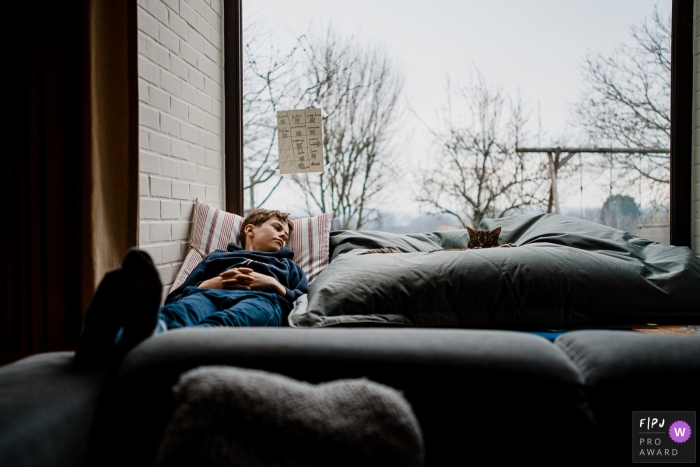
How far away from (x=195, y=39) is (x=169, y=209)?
34.5 inches

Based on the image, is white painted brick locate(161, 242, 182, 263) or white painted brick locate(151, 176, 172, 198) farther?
white painted brick locate(161, 242, 182, 263)

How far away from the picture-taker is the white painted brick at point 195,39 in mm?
2246

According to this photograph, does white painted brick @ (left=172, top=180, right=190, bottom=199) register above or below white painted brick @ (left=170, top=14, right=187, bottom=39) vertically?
below

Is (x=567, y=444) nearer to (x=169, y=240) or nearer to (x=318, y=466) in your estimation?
(x=318, y=466)

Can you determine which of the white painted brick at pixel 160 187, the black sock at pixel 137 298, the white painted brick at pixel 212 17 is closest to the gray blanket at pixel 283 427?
the black sock at pixel 137 298

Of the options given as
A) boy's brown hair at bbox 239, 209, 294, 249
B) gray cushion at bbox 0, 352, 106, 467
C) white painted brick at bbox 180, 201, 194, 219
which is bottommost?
gray cushion at bbox 0, 352, 106, 467

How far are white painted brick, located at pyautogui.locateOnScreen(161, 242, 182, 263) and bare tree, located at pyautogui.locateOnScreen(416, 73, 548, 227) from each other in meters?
1.33

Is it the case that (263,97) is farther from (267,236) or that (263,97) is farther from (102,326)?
(102,326)

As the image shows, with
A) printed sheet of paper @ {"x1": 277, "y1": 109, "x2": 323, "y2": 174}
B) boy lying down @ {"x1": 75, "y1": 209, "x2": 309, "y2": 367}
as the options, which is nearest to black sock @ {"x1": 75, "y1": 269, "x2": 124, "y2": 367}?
boy lying down @ {"x1": 75, "y1": 209, "x2": 309, "y2": 367}

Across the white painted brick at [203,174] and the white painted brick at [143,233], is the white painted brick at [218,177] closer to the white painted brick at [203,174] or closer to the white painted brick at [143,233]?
the white painted brick at [203,174]

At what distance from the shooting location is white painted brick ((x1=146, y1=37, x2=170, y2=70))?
1.89m

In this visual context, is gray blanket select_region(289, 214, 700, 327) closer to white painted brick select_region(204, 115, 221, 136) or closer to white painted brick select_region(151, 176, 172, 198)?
white painted brick select_region(151, 176, 172, 198)

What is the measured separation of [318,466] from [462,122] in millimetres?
2386

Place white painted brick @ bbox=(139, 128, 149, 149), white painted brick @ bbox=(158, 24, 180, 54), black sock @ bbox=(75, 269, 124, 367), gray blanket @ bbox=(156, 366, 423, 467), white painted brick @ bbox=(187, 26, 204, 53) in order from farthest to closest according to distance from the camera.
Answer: white painted brick @ bbox=(187, 26, 204, 53) < white painted brick @ bbox=(158, 24, 180, 54) < white painted brick @ bbox=(139, 128, 149, 149) < black sock @ bbox=(75, 269, 124, 367) < gray blanket @ bbox=(156, 366, 423, 467)
